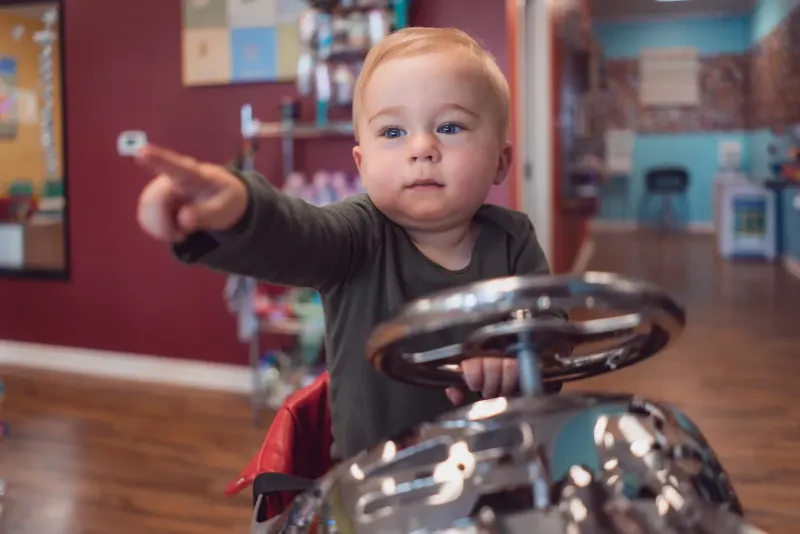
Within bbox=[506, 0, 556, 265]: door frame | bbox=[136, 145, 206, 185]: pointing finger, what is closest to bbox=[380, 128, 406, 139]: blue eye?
bbox=[136, 145, 206, 185]: pointing finger

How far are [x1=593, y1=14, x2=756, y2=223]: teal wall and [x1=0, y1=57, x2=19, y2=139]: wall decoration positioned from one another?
909cm

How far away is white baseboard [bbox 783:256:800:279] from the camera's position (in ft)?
23.3

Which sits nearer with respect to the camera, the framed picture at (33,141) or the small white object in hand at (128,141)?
the small white object in hand at (128,141)

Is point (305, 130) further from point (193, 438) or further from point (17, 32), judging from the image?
point (17, 32)

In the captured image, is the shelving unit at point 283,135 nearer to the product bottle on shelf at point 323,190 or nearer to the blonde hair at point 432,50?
the product bottle on shelf at point 323,190

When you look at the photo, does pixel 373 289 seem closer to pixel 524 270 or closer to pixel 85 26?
pixel 524 270

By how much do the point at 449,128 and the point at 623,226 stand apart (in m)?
11.4

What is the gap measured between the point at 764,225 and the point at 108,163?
6464 millimetres

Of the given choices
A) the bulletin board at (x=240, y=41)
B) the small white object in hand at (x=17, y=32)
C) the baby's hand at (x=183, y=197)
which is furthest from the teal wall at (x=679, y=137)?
the baby's hand at (x=183, y=197)

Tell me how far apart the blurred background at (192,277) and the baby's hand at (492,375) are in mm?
1689

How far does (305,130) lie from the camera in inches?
130

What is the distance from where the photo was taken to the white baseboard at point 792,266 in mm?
7089

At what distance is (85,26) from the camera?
407 centimetres

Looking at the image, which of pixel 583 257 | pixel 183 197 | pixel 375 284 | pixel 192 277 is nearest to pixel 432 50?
pixel 375 284
